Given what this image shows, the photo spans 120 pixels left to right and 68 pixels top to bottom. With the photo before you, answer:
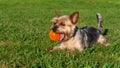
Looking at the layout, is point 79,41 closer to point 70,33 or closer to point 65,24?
point 70,33

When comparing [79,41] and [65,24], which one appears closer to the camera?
[65,24]

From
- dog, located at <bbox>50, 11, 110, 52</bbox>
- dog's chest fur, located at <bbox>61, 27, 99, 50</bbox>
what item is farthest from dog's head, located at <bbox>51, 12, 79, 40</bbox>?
dog's chest fur, located at <bbox>61, 27, 99, 50</bbox>

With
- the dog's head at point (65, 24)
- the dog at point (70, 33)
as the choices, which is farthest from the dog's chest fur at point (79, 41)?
the dog's head at point (65, 24)

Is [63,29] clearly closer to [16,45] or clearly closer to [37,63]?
[16,45]

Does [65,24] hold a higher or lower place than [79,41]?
higher

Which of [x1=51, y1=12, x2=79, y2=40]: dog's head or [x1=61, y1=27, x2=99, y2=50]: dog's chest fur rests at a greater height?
[x1=51, y1=12, x2=79, y2=40]: dog's head

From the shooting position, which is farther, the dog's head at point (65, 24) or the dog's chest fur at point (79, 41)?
the dog's chest fur at point (79, 41)

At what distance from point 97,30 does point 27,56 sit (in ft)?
15.3

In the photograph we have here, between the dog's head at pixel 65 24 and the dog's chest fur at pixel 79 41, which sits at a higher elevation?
the dog's head at pixel 65 24

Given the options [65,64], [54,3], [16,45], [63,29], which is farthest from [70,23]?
[54,3]

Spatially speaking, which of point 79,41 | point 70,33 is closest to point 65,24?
point 70,33

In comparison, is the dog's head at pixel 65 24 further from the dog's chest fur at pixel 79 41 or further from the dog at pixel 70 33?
the dog's chest fur at pixel 79 41

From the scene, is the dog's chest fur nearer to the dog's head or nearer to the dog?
the dog

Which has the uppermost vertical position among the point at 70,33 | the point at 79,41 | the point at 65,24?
the point at 65,24
